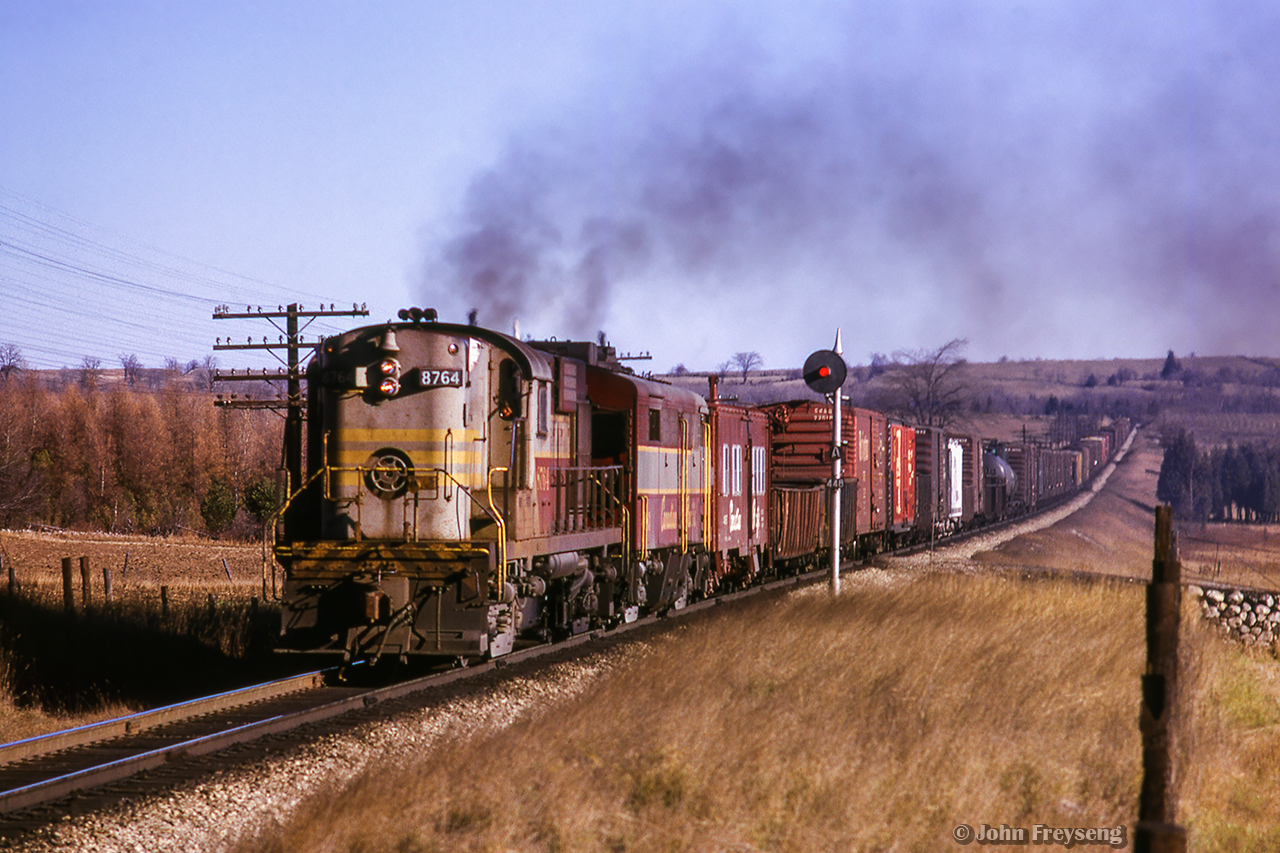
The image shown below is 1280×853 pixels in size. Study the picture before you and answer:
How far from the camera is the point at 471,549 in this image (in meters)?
12.0

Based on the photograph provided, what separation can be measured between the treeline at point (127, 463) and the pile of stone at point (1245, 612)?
56219 millimetres

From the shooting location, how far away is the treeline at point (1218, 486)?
112688 millimetres

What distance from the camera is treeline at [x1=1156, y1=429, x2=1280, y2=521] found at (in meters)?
113

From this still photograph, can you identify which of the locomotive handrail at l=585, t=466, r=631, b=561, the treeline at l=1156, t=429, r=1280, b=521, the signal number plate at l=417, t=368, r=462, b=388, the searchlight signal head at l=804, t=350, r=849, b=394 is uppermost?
the searchlight signal head at l=804, t=350, r=849, b=394

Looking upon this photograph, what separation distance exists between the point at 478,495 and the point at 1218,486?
12467 centimetres

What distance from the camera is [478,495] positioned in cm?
1270

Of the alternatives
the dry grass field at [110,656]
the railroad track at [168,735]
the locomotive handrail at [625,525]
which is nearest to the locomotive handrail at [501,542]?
the railroad track at [168,735]

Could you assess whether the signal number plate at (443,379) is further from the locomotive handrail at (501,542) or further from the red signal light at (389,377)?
the locomotive handrail at (501,542)

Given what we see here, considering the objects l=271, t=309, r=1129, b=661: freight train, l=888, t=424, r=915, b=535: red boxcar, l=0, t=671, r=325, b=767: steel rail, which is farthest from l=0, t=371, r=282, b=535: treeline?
l=0, t=671, r=325, b=767: steel rail

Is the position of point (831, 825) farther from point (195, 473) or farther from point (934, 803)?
point (195, 473)

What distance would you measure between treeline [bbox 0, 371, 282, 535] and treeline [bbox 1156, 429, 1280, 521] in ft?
273

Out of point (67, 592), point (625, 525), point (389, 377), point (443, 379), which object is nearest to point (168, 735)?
point (389, 377)

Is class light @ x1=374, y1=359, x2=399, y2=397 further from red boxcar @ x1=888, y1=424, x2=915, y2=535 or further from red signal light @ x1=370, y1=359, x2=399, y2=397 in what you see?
red boxcar @ x1=888, y1=424, x2=915, y2=535

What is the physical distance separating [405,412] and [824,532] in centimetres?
1780
